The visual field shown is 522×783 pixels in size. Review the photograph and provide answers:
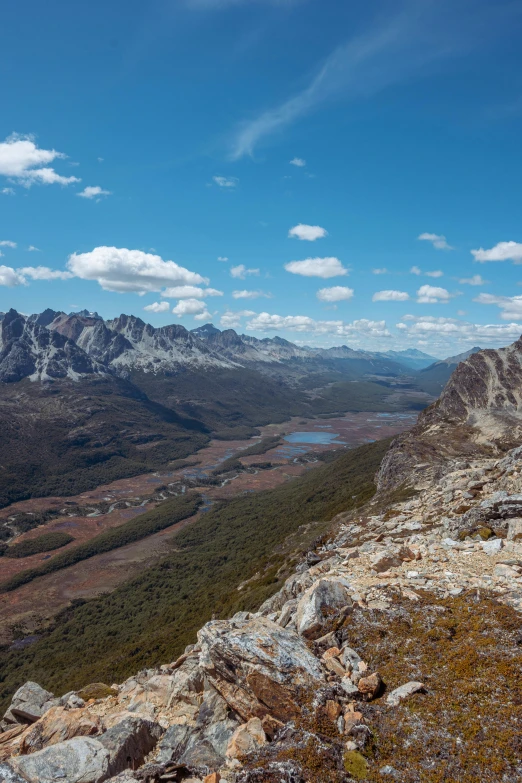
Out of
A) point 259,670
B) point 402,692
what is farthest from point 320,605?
point 402,692

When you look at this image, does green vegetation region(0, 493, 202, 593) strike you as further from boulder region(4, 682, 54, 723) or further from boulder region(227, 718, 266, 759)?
boulder region(227, 718, 266, 759)

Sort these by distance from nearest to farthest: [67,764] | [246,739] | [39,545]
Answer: [246,739], [67,764], [39,545]

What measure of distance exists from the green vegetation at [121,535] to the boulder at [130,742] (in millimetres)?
126550

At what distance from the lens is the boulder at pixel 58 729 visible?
597 inches

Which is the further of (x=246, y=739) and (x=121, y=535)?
(x=121, y=535)

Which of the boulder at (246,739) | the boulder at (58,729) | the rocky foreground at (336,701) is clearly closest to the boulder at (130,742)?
the rocky foreground at (336,701)

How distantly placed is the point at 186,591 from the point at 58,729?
79173 mm

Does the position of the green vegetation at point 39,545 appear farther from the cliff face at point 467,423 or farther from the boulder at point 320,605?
the boulder at point 320,605

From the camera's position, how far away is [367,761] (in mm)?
10242

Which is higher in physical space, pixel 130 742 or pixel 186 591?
pixel 130 742

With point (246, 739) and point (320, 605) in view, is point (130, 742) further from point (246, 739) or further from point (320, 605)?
point (320, 605)

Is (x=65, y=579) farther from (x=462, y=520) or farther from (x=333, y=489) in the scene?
(x=462, y=520)

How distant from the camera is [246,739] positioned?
1159 cm

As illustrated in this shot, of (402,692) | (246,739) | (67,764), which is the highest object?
(402,692)
